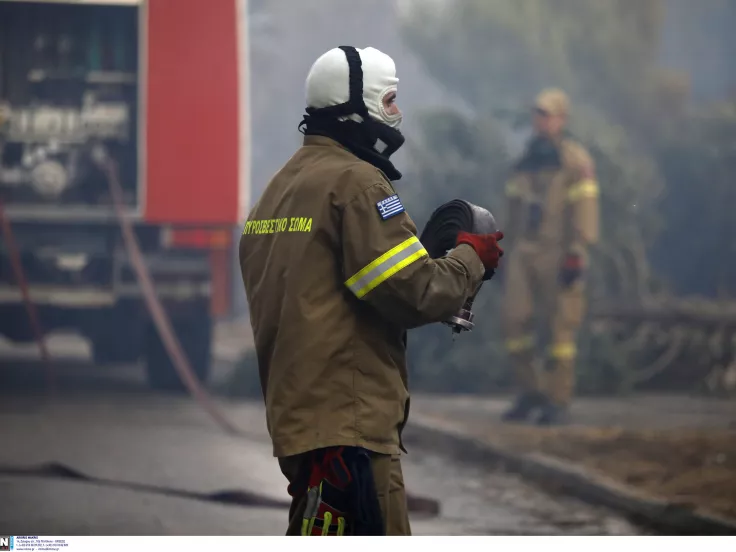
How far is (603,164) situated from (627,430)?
10.5 ft

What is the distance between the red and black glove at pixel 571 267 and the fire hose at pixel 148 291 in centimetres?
209

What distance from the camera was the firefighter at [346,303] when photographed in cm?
359

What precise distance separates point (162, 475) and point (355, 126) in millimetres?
4122

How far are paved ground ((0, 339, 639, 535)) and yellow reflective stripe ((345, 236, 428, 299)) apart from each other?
119 inches

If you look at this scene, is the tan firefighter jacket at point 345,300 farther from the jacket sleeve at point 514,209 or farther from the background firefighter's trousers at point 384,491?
the jacket sleeve at point 514,209

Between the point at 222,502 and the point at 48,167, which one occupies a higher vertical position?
the point at 48,167

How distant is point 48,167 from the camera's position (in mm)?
9328

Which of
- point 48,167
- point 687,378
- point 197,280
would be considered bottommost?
point 687,378

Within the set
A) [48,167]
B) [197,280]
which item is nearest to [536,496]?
[197,280]

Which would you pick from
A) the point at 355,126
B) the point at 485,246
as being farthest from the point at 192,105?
the point at 485,246

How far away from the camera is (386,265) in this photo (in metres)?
3.56

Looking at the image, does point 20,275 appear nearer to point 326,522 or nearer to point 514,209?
point 514,209

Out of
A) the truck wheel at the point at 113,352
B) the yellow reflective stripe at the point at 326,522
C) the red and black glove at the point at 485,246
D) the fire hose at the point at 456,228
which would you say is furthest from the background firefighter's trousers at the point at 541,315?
the yellow reflective stripe at the point at 326,522

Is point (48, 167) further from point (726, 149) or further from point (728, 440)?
point (726, 149)
